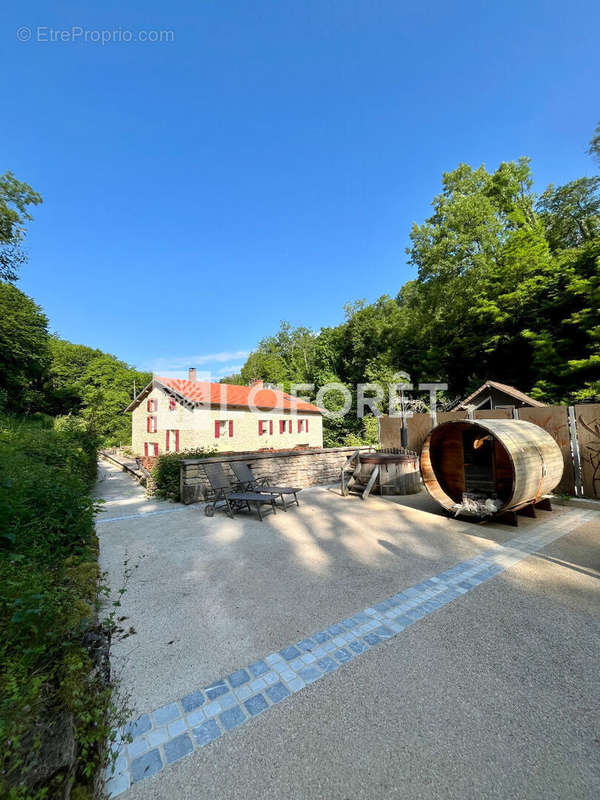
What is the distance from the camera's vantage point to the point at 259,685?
2.27m

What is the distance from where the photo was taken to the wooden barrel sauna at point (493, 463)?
5.41 m

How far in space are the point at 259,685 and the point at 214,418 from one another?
16495 mm

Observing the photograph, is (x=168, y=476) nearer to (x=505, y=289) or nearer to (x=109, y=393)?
(x=505, y=289)

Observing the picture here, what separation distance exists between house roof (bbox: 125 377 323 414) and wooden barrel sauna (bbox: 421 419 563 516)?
13.2 m

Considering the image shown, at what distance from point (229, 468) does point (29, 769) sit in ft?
24.2

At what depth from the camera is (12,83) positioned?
739 cm

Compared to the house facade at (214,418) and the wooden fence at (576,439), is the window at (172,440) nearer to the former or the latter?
the house facade at (214,418)

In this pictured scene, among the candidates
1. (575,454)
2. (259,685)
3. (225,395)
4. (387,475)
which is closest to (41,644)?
(259,685)

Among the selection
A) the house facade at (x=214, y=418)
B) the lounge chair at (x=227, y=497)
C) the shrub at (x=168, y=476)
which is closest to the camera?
the lounge chair at (x=227, y=497)

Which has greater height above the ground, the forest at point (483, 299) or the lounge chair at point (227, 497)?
the forest at point (483, 299)

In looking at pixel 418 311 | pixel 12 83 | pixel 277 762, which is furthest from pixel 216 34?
pixel 418 311

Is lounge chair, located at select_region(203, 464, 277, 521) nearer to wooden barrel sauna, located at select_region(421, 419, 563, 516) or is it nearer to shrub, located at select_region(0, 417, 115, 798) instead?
wooden barrel sauna, located at select_region(421, 419, 563, 516)

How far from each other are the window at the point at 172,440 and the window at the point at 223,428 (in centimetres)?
211

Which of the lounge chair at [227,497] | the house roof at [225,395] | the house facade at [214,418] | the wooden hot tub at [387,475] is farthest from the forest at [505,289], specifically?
the lounge chair at [227,497]
